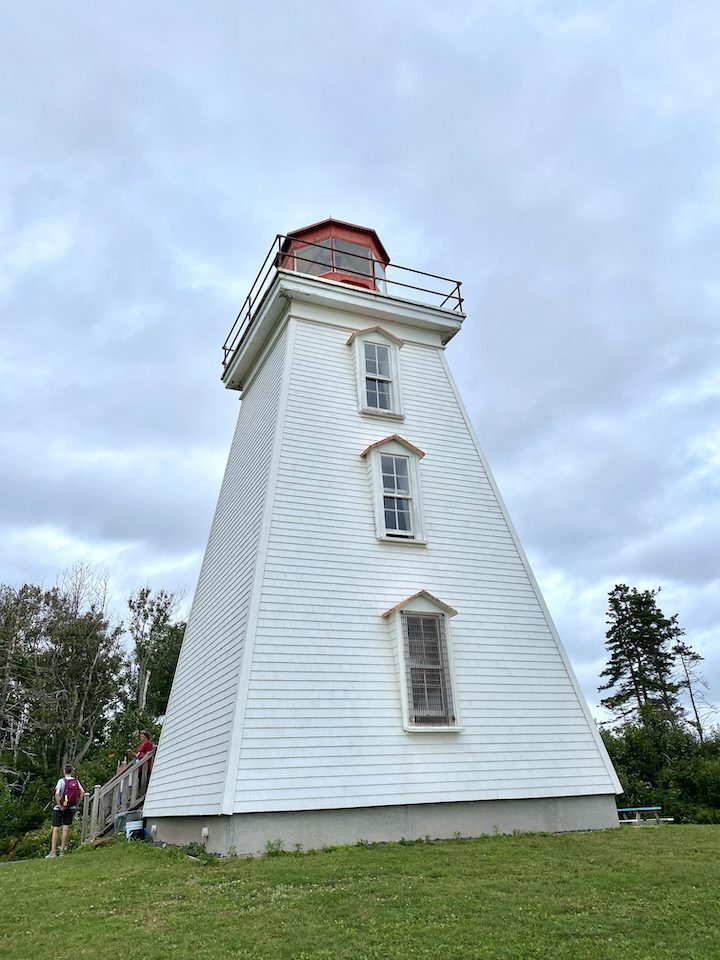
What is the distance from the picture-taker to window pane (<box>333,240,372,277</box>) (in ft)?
57.8

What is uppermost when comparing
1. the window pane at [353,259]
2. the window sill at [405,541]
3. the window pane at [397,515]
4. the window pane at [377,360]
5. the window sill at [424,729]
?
the window pane at [353,259]

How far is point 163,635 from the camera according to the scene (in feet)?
128

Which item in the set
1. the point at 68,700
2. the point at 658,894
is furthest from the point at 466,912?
the point at 68,700

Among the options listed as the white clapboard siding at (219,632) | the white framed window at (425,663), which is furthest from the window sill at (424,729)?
the white clapboard siding at (219,632)

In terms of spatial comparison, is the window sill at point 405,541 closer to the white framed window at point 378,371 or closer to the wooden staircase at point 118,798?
the white framed window at point 378,371

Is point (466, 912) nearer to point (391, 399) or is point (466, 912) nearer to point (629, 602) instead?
point (391, 399)

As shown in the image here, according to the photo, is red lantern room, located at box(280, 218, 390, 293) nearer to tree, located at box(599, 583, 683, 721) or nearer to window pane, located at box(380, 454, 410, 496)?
window pane, located at box(380, 454, 410, 496)

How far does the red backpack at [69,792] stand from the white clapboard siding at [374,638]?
5.70 metres

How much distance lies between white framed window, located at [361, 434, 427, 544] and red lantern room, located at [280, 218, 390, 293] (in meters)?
5.14

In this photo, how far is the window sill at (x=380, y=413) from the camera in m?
14.6

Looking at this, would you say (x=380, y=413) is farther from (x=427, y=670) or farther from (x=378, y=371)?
(x=427, y=670)

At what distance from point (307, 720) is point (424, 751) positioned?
204 cm

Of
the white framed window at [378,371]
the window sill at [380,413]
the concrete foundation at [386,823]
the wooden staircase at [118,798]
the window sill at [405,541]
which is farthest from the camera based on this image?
the wooden staircase at [118,798]

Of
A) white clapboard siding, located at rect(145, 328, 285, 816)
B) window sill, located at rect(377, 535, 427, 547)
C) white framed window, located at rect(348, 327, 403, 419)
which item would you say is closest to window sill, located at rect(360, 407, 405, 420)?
white framed window, located at rect(348, 327, 403, 419)
